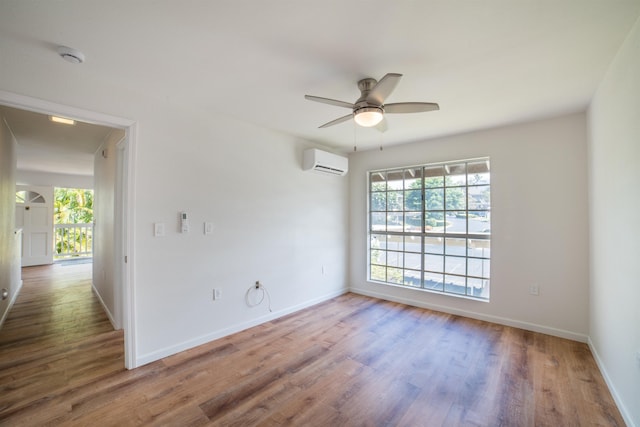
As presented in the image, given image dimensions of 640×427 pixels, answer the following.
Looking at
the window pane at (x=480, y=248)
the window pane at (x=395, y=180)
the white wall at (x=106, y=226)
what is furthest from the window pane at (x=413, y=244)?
the white wall at (x=106, y=226)

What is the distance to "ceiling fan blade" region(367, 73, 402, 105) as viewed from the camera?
1676mm

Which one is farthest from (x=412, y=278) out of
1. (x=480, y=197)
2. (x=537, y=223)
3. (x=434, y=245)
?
(x=537, y=223)

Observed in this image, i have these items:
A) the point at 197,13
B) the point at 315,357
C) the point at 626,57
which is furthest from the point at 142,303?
the point at 626,57

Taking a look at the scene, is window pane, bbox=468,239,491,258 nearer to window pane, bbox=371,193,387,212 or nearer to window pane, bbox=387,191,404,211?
window pane, bbox=387,191,404,211

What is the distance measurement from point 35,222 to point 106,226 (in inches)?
203

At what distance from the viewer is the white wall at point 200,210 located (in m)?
2.34

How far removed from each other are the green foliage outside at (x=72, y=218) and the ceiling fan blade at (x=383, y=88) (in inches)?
361

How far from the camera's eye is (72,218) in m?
8.16

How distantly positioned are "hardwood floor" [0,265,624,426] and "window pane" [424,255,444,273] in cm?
77

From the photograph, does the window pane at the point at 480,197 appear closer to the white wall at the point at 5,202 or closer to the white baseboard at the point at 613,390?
the white baseboard at the point at 613,390

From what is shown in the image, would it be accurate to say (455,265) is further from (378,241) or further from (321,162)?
(321,162)

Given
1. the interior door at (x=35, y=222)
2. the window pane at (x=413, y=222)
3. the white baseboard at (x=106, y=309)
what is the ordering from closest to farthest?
the white baseboard at (x=106, y=309), the window pane at (x=413, y=222), the interior door at (x=35, y=222)

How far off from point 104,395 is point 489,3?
3.54 meters

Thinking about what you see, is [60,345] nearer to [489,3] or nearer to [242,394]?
[242,394]
